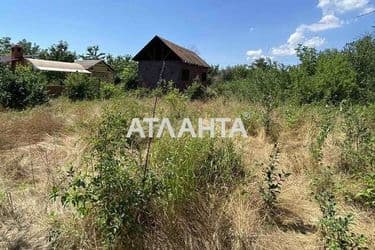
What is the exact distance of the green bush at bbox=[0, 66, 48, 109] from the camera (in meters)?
11.4

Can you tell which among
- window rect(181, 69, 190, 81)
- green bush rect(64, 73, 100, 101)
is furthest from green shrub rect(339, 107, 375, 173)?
window rect(181, 69, 190, 81)

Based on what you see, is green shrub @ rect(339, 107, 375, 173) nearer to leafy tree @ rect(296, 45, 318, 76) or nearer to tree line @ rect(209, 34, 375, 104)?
tree line @ rect(209, 34, 375, 104)

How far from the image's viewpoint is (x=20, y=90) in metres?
11.7

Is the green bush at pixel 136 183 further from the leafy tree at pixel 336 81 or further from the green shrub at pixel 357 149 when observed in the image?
the leafy tree at pixel 336 81

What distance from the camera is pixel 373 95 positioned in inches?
346

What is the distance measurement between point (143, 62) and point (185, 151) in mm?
19480

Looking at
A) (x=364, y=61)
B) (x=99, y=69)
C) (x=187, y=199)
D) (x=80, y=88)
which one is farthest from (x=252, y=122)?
(x=99, y=69)

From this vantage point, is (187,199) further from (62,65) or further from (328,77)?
(62,65)

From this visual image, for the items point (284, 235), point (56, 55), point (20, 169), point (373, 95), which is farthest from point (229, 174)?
point (56, 55)

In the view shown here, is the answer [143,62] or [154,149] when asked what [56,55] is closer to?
[143,62]

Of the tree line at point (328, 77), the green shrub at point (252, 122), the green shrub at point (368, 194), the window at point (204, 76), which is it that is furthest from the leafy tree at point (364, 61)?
the window at point (204, 76)

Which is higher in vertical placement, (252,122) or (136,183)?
(252,122)

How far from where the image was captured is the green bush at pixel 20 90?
1142 cm

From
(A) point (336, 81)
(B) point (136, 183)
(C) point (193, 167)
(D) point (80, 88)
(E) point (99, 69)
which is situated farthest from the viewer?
(E) point (99, 69)
